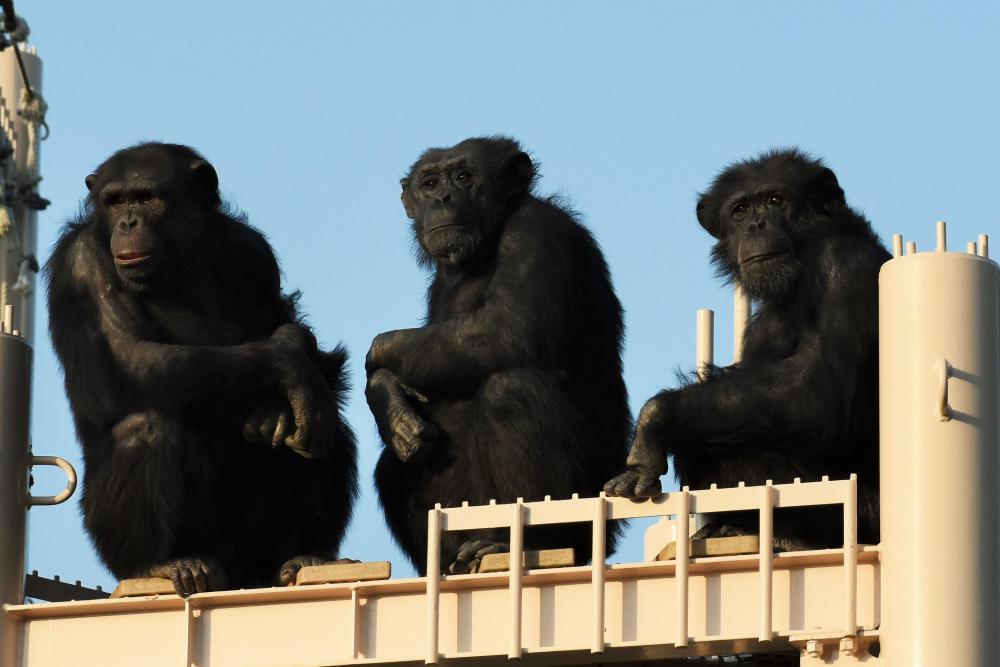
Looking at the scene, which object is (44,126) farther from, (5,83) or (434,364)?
(434,364)

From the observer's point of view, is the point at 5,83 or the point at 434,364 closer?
the point at 434,364

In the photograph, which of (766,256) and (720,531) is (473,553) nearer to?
(720,531)

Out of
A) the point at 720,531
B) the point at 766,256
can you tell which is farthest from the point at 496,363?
the point at 720,531

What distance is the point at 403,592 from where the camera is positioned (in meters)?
14.0

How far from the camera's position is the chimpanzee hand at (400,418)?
52.1 feet

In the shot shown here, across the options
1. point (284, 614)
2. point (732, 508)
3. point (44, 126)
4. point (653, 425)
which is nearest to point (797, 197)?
point (653, 425)

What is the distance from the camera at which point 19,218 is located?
37.6 metres

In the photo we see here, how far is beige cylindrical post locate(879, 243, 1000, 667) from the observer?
1277cm

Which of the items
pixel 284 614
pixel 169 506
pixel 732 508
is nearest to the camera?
pixel 732 508

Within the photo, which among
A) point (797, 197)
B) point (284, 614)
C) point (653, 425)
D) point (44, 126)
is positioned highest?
point (44, 126)

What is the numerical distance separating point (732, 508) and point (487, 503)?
101 inches

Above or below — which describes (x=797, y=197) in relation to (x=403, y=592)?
above

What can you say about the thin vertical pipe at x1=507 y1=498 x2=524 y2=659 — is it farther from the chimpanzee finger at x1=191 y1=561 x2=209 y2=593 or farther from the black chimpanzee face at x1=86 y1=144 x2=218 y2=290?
the black chimpanzee face at x1=86 y1=144 x2=218 y2=290

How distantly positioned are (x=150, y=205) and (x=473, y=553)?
334 centimetres
